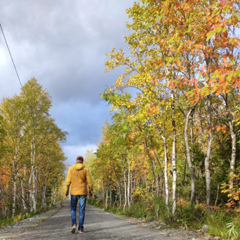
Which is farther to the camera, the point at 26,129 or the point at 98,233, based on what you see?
the point at 26,129

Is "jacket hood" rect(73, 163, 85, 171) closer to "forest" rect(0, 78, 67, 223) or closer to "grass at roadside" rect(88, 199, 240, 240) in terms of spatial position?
"grass at roadside" rect(88, 199, 240, 240)

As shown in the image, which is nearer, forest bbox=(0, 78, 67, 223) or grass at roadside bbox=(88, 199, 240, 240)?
grass at roadside bbox=(88, 199, 240, 240)

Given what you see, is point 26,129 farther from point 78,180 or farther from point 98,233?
point 98,233

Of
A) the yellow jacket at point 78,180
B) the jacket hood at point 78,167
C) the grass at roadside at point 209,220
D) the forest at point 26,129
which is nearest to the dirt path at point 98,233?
the grass at roadside at point 209,220

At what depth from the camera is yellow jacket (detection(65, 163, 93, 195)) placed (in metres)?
6.27

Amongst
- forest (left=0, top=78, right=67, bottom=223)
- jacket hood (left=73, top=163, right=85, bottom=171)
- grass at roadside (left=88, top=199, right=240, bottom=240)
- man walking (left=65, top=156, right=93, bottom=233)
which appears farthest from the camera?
forest (left=0, top=78, right=67, bottom=223)

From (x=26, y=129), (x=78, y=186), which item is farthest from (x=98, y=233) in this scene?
(x=26, y=129)

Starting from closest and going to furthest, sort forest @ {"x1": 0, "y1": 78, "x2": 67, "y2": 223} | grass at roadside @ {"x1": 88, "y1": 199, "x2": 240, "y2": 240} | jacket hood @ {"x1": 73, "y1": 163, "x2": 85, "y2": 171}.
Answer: grass at roadside @ {"x1": 88, "y1": 199, "x2": 240, "y2": 240} < jacket hood @ {"x1": 73, "y1": 163, "x2": 85, "y2": 171} < forest @ {"x1": 0, "y1": 78, "x2": 67, "y2": 223}

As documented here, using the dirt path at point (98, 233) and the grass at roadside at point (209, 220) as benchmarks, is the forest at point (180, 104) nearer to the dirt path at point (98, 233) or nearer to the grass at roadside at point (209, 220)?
the grass at roadside at point (209, 220)

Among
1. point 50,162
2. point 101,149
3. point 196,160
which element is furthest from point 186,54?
point 50,162

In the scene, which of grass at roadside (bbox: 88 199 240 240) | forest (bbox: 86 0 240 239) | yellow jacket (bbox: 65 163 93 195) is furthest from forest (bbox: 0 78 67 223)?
grass at roadside (bbox: 88 199 240 240)

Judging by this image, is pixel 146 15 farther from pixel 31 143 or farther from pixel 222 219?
pixel 31 143

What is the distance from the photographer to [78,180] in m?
6.33

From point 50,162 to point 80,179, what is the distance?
2552cm
